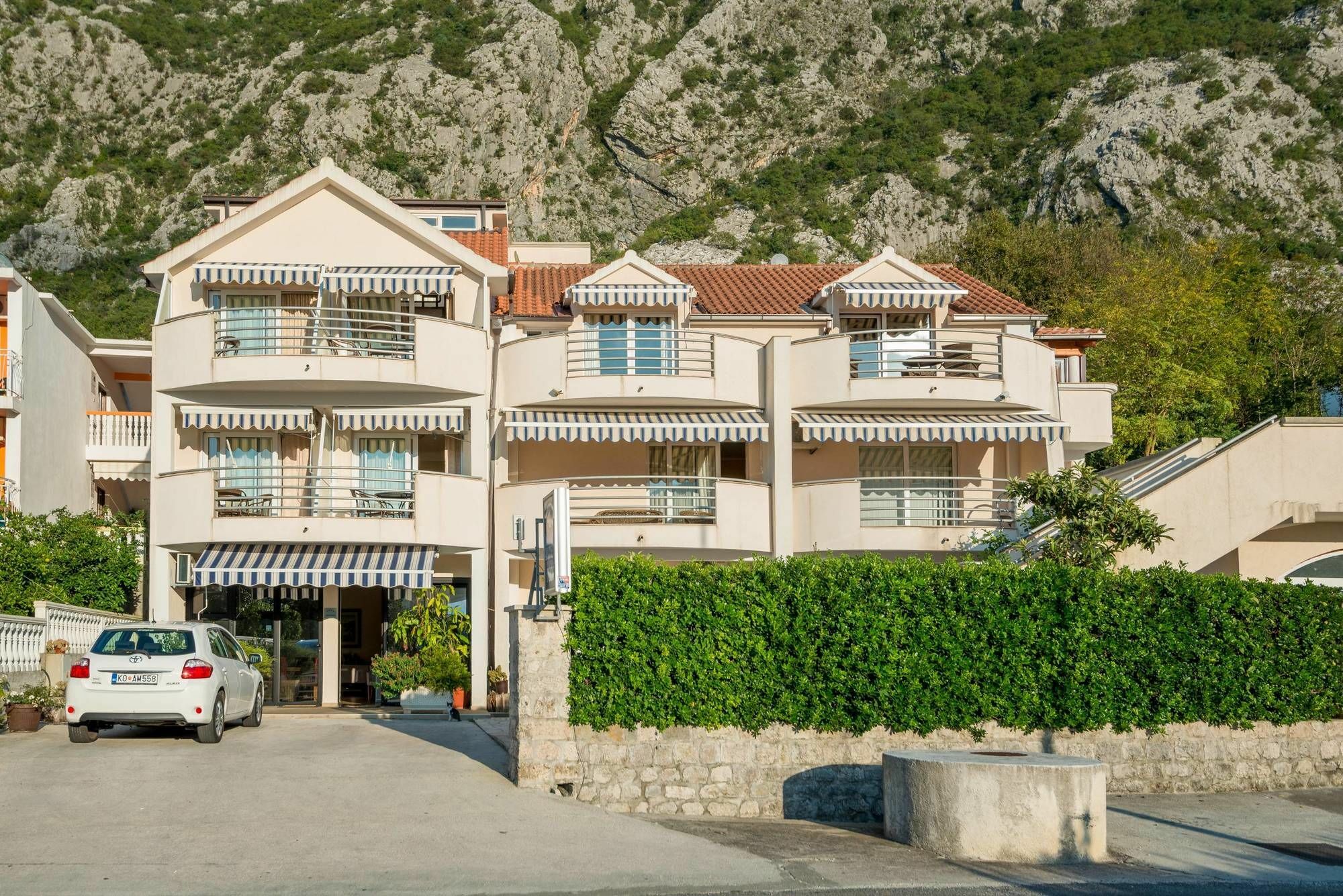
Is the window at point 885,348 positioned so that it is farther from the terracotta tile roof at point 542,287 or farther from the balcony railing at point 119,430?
the balcony railing at point 119,430

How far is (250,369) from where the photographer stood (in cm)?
2967

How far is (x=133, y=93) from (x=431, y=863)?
93.8 metres

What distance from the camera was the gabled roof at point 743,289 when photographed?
34.0 meters

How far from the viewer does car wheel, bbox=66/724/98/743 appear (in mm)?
20156

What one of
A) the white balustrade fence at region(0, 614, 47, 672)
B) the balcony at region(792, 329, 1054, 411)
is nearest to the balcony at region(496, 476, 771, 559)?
the balcony at region(792, 329, 1054, 411)

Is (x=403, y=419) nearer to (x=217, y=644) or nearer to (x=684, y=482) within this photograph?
(x=684, y=482)

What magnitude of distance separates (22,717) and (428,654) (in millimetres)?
9359

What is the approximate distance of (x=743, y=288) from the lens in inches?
1438

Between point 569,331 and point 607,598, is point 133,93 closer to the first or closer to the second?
point 569,331

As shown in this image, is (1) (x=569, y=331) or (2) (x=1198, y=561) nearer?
(2) (x=1198, y=561)

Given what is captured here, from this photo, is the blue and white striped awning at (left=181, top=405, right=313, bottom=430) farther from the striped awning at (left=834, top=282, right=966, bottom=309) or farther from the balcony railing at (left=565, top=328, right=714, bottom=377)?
the striped awning at (left=834, top=282, right=966, bottom=309)

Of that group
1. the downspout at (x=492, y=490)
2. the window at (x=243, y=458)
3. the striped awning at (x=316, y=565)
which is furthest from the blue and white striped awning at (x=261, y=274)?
the striped awning at (x=316, y=565)

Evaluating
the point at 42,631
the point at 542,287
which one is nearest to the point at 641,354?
the point at 542,287

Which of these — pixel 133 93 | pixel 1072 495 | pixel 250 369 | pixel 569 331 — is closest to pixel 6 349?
pixel 250 369
